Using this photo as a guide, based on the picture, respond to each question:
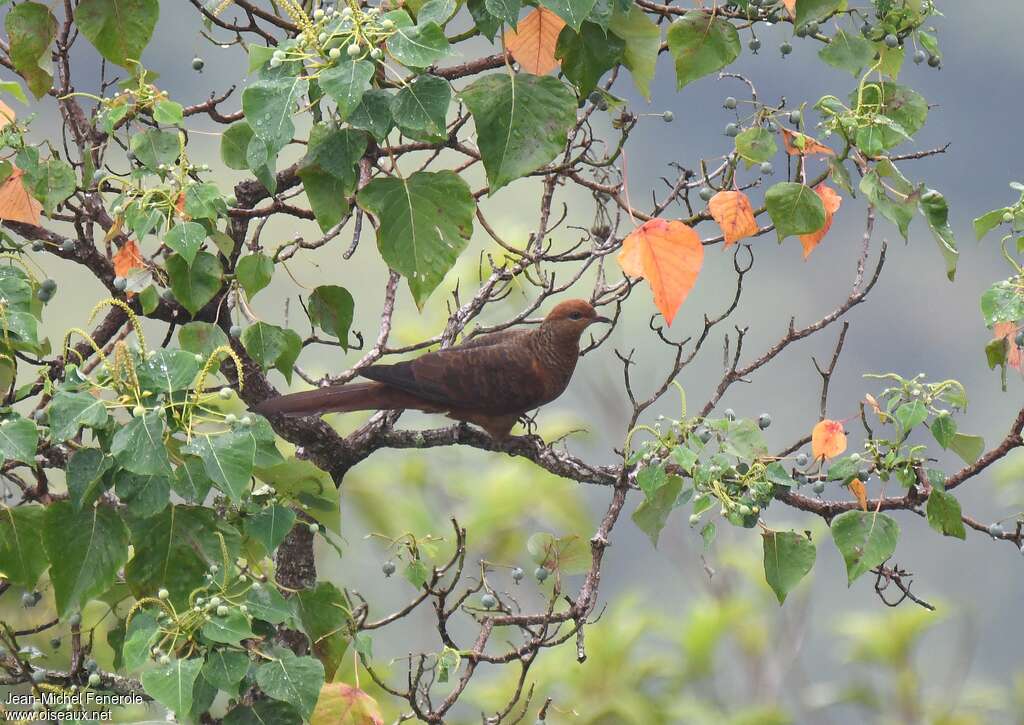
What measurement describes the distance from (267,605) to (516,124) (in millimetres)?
812

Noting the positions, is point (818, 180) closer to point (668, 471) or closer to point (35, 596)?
point (668, 471)

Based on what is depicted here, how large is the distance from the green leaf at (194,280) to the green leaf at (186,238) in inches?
6.5

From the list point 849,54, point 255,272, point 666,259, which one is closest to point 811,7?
point 849,54

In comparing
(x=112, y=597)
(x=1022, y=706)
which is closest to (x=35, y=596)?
(x=112, y=597)

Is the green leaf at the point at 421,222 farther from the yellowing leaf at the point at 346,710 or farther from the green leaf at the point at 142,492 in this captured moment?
the yellowing leaf at the point at 346,710

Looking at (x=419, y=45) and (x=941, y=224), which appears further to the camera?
(x=941, y=224)

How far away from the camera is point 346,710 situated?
2.09m

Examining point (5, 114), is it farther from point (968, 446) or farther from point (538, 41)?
point (968, 446)

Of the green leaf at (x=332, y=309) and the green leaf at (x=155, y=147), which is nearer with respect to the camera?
the green leaf at (x=155, y=147)

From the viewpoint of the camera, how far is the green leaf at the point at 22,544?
1887 millimetres

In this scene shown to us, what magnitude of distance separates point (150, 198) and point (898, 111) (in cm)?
134

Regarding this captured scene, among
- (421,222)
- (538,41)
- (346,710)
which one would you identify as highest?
(538,41)

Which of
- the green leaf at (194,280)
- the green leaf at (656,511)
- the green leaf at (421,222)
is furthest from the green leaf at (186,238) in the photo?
the green leaf at (656,511)

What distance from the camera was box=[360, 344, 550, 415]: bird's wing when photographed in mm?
2707
